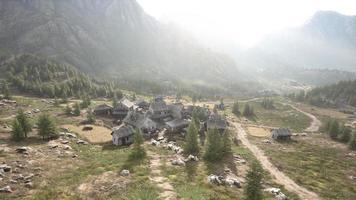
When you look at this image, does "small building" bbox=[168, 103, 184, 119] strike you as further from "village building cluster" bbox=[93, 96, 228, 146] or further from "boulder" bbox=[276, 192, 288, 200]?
"boulder" bbox=[276, 192, 288, 200]

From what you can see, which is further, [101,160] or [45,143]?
[45,143]

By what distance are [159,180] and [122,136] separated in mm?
29003

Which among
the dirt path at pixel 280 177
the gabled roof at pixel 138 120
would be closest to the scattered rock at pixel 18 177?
the gabled roof at pixel 138 120

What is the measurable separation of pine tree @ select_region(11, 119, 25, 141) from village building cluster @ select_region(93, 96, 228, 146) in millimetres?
22953

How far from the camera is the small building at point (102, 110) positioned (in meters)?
118

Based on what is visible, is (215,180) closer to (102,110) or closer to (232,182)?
(232,182)

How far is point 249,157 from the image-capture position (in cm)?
7762

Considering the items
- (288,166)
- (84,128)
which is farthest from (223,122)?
(84,128)

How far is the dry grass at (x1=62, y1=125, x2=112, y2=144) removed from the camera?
3297 inches

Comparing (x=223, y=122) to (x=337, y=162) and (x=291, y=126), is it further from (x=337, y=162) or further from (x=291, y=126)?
(x=291, y=126)

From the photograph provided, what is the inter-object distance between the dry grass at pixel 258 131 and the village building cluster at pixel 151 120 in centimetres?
1437

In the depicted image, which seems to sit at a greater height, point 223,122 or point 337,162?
point 223,122

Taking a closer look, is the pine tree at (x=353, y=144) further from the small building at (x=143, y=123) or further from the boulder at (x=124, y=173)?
the boulder at (x=124, y=173)

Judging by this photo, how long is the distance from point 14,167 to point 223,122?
2641 inches
